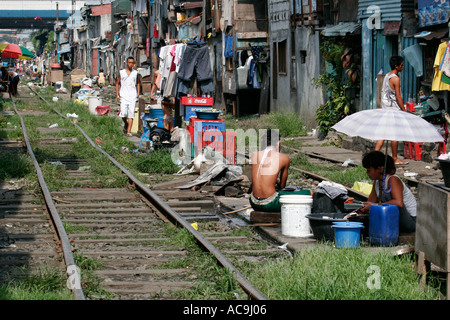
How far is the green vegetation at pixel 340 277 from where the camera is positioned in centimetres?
563

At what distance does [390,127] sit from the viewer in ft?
24.9

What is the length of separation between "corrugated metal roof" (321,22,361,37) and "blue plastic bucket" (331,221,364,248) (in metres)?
12.3

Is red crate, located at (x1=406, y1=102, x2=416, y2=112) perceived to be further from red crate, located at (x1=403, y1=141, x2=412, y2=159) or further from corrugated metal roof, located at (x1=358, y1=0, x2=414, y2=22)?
corrugated metal roof, located at (x1=358, y1=0, x2=414, y2=22)

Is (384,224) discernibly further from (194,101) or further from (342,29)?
(342,29)

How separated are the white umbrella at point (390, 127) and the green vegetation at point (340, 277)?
1.30m

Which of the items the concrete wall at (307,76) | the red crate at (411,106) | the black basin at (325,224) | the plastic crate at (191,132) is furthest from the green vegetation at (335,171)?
the concrete wall at (307,76)

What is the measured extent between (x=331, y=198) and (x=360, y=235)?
865 millimetres

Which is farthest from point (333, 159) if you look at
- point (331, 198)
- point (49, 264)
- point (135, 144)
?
point (49, 264)

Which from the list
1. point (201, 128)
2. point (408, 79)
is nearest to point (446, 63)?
point (408, 79)

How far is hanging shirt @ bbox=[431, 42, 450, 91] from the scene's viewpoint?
13.9 meters

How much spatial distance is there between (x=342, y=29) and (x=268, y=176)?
1115 cm

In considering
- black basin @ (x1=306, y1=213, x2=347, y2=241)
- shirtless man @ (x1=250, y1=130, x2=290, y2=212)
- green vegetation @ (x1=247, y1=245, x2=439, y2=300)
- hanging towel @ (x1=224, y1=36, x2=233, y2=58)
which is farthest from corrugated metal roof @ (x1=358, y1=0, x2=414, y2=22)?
hanging towel @ (x1=224, y1=36, x2=233, y2=58)

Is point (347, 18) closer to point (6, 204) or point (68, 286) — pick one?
point (6, 204)

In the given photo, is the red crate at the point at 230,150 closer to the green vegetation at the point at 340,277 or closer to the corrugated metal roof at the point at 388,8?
the corrugated metal roof at the point at 388,8
